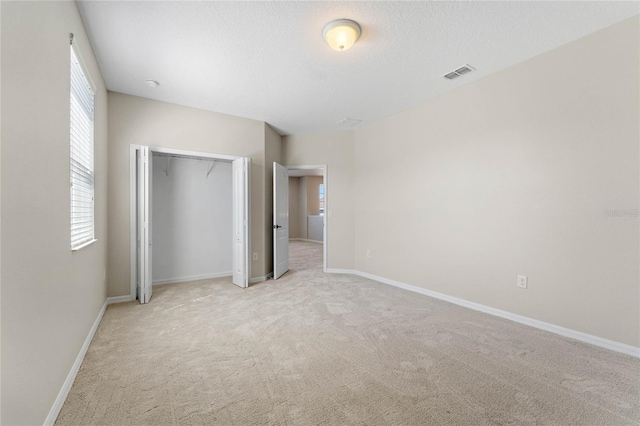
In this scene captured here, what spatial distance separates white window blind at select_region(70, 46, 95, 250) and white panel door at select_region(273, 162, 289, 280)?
7.84 ft

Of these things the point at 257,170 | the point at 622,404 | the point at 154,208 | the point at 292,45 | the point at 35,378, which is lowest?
the point at 622,404

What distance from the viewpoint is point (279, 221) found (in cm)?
472

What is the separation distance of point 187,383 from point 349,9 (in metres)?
2.92

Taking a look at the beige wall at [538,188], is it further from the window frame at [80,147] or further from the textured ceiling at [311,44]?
the window frame at [80,147]

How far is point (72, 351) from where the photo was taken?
188 centimetres

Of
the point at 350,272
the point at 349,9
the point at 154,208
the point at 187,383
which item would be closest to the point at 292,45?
the point at 349,9

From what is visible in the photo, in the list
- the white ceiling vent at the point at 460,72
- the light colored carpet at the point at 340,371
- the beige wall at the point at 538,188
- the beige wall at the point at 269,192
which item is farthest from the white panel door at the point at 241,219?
the white ceiling vent at the point at 460,72

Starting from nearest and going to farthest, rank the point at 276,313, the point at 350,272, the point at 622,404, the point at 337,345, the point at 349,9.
→ 1. the point at 622,404
2. the point at 349,9
3. the point at 337,345
4. the point at 276,313
5. the point at 350,272

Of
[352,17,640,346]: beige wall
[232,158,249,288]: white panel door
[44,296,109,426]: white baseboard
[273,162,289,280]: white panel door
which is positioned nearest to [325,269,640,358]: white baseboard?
[352,17,640,346]: beige wall

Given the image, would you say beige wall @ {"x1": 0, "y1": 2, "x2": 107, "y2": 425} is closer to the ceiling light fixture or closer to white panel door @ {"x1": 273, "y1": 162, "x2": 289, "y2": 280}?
the ceiling light fixture

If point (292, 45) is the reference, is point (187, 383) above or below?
below

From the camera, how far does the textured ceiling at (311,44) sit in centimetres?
205

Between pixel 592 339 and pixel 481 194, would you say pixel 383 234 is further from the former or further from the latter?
pixel 592 339

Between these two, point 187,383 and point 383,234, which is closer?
point 187,383
